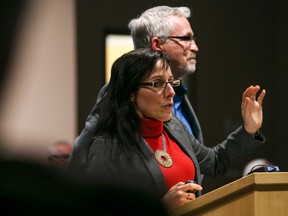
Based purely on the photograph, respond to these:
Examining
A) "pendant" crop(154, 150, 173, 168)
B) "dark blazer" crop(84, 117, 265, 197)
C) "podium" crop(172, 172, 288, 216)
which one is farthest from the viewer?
"pendant" crop(154, 150, 173, 168)

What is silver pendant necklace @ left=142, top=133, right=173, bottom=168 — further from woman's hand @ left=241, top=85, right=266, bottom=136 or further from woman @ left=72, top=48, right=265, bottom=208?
woman's hand @ left=241, top=85, right=266, bottom=136

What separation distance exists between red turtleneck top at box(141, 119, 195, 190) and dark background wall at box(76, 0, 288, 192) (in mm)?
4773

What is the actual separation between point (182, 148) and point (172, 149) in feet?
0.16

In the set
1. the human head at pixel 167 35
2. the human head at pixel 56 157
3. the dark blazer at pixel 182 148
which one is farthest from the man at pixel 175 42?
the human head at pixel 56 157

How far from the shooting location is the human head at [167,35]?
104 inches

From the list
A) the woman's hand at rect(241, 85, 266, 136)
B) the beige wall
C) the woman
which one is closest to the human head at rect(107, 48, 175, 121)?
the woman

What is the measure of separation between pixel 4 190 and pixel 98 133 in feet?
5.76

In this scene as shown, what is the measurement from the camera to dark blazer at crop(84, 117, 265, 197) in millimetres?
1933

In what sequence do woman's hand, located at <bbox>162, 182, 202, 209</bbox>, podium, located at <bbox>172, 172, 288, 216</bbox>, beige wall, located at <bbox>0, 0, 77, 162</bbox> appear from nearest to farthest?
beige wall, located at <bbox>0, 0, 77, 162</bbox> → podium, located at <bbox>172, 172, 288, 216</bbox> → woman's hand, located at <bbox>162, 182, 202, 209</bbox>

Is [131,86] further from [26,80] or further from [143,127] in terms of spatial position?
[26,80]

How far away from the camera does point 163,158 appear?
206 centimetres

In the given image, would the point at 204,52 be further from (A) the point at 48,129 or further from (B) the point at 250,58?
(A) the point at 48,129

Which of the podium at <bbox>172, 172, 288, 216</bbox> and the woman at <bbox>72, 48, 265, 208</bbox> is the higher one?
the woman at <bbox>72, 48, 265, 208</bbox>

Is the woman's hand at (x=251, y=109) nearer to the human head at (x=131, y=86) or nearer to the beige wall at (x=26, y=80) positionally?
the human head at (x=131, y=86)
